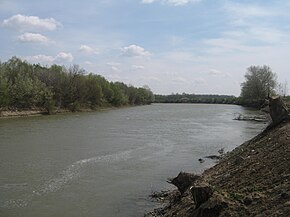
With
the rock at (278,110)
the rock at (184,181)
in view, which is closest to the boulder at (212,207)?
Answer: the rock at (184,181)

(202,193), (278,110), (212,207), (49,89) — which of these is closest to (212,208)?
(212,207)

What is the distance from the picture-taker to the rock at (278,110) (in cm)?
1884

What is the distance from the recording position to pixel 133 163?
22.8 meters

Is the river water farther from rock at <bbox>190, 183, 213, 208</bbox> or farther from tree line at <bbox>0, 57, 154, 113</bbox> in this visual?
tree line at <bbox>0, 57, 154, 113</bbox>

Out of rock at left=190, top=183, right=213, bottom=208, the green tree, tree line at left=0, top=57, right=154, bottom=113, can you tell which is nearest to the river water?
rock at left=190, top=183, right=213, bottom=208

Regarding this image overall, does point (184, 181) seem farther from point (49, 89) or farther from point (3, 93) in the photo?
point (49, 89)

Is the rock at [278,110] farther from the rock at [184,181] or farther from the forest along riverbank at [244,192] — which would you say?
the rock at [184,181]

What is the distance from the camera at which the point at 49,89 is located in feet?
275

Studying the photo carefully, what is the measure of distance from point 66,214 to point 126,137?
23.7 metres

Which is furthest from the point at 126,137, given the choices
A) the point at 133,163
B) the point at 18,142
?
the point at 133,163

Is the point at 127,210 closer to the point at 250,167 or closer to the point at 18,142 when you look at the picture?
the point at 250,167

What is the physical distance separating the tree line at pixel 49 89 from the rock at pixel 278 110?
59.3 metres

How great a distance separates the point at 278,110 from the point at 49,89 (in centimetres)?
7117

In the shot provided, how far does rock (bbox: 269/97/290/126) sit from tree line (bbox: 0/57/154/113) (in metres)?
59.3
